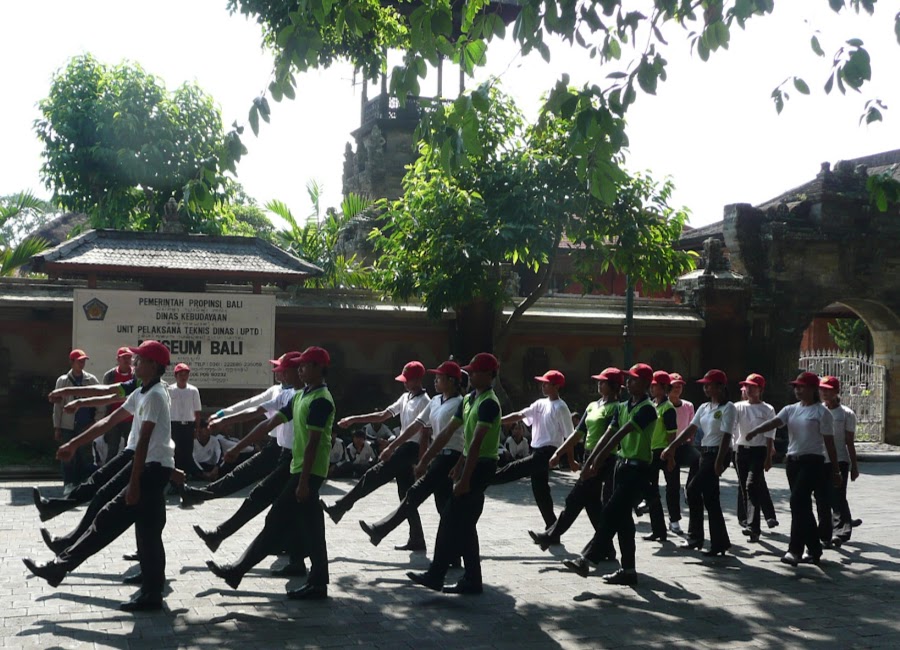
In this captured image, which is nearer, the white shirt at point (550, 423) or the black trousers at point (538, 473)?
the black trousers at point (538, 473)

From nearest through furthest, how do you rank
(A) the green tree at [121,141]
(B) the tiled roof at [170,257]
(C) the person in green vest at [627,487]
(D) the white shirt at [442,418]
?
(C) the person in green vest at [627,487], (D) the white shirt at [442,418], (B) the tiled roof at [170,257], (A) the green tree at [121,141]

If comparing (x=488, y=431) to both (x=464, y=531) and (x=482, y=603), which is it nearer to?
(x=464, y=531)

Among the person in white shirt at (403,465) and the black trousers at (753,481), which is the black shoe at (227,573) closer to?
the person in white shirt at (403,465)

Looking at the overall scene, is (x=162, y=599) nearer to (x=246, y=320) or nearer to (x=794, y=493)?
(x=794, y=493)

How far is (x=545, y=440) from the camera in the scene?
10977 mm

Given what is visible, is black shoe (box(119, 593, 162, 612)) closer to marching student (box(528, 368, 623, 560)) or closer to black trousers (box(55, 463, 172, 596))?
black trousers (box(55, 463, 172, 596))

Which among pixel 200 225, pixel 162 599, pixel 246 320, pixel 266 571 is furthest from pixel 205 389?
pixel 200 225

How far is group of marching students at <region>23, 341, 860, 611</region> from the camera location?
24.6 feet

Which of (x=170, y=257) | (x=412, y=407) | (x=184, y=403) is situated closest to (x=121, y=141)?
(x=170, y=257)

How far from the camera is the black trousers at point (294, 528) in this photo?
7.71 metres

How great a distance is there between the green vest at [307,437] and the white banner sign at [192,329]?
839 centimetres

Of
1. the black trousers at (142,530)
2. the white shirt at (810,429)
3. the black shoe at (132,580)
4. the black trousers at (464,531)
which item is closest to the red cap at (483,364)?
the black trousers at (464,531)

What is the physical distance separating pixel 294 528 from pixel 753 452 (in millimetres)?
5791

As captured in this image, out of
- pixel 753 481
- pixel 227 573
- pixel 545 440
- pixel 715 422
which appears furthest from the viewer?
pixel 753 481
